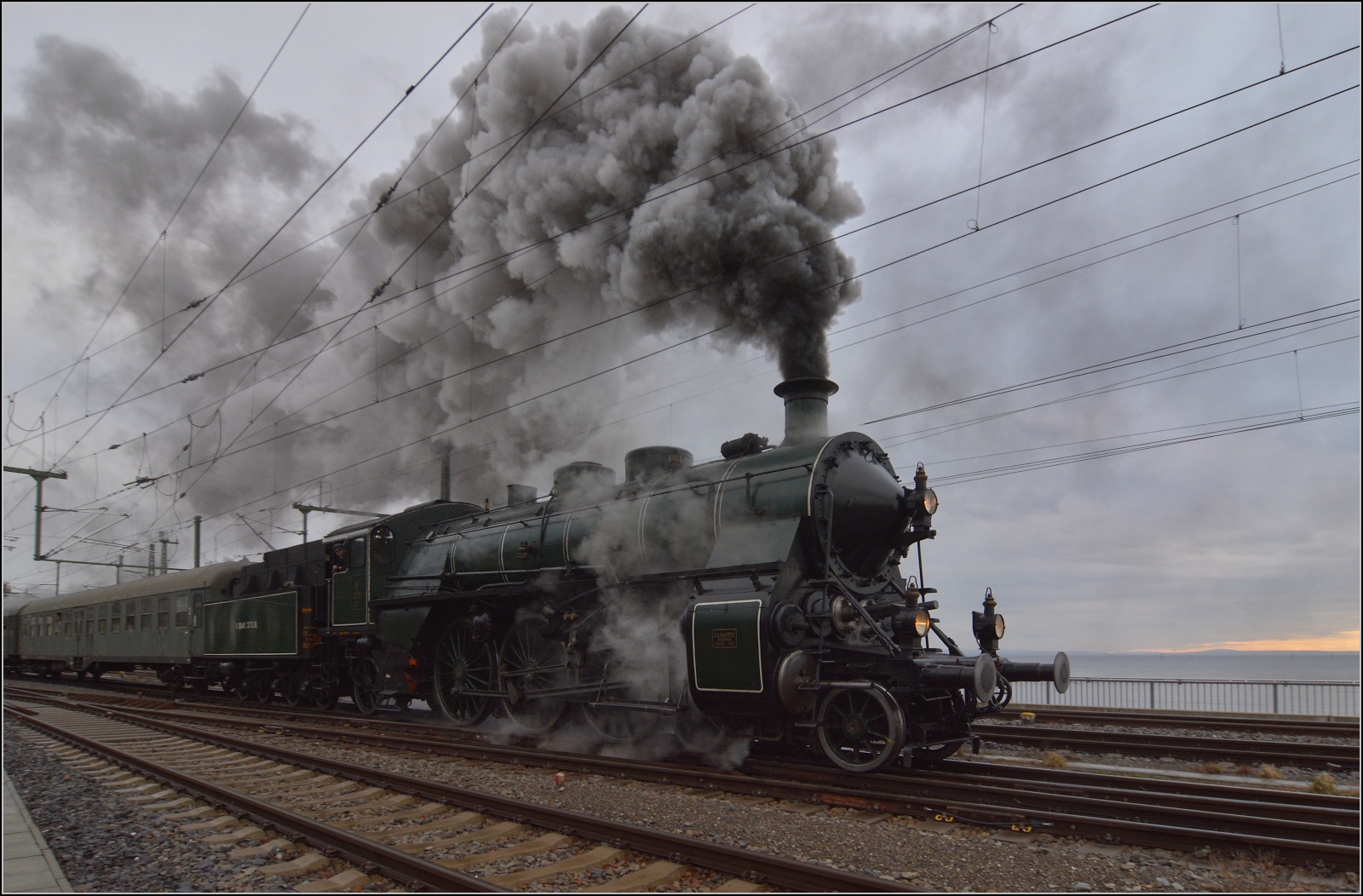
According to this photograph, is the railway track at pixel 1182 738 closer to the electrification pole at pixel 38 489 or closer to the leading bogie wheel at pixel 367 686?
the leading bogie wheel at pixel 367 686

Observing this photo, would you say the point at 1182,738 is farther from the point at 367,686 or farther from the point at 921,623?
the point at 367,686

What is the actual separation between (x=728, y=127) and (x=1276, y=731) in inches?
393

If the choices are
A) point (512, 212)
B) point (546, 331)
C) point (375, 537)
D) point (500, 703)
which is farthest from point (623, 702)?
point (512, 212)

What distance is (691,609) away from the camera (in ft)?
25.0

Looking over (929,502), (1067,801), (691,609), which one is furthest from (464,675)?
(1067,801)

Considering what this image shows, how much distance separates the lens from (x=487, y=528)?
11477 mm

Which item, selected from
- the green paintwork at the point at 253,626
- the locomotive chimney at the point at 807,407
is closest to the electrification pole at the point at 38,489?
the green paintwork at the point at 253,626

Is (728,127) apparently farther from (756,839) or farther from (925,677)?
(756,839)

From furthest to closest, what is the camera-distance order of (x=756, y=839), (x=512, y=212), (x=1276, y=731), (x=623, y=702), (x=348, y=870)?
(x=512, y=212)
(x=1276, y=731)
(x=623, y=702)
(x=756, y=839)
(x=348, y=870)

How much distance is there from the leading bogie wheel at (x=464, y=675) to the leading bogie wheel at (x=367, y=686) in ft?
4.69

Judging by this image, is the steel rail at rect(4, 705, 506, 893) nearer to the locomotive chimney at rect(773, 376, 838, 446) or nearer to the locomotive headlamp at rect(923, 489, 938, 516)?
the locomotive chimney at rect(773, 376, 838, 446)

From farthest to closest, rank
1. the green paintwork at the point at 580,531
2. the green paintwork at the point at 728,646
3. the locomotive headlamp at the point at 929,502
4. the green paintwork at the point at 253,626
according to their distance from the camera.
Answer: the green paintwork at the point at 253,626 < the green paintwork at the point at 580,531 < the locomotive headlamp at the point at 929,502 < the green paintwork at the point at 728,646

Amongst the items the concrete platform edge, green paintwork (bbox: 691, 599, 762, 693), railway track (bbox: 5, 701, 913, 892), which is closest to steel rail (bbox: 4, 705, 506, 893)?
railway track (bbox: 5, 701, 913, 892)

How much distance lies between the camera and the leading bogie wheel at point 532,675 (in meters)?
9.77
